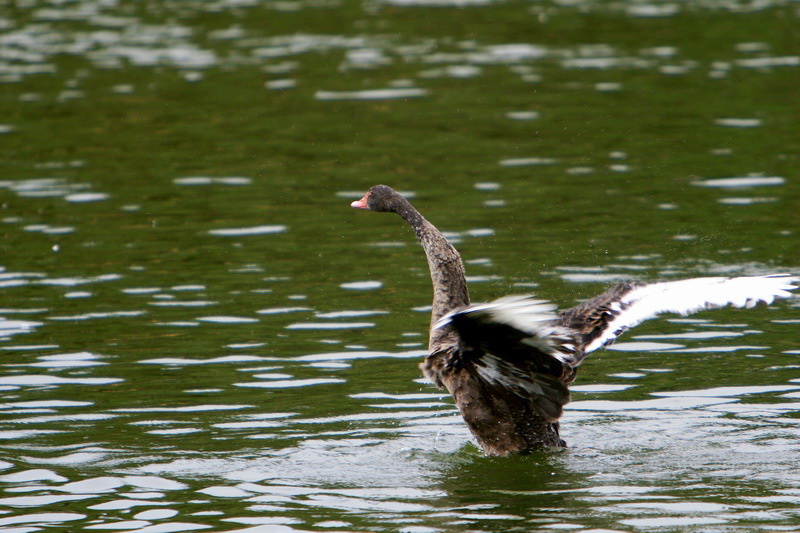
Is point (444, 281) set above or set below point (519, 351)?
above

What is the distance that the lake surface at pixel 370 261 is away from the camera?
7.97 metres

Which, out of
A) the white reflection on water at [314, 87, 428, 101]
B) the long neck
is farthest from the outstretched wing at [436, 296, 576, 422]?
the white reflection on water at [314, 87, 428, 101]

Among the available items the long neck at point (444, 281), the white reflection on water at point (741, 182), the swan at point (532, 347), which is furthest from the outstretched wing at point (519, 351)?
the white reflection on water at point (741, 182)

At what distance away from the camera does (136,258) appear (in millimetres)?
14078

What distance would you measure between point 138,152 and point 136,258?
5573 mm

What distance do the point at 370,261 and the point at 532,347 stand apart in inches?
234

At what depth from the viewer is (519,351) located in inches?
316

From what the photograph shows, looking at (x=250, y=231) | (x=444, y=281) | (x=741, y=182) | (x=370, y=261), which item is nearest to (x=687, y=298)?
(x=444, y=281)

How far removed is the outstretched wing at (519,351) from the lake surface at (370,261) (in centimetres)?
50

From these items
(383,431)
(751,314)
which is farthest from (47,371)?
(751,314)

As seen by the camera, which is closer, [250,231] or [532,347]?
[532,347]

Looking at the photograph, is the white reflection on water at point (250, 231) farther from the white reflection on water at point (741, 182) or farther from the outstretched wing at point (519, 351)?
the outstretched wing at point (519, 351)

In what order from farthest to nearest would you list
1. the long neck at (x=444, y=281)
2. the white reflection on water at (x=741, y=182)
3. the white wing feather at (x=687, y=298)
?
the white reflection on water at (x=741, y=182)
the long neck at (x=444, y=281)
the white wing feather at (x=687, y=298)

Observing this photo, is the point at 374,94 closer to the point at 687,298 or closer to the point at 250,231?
the point at 250,231
